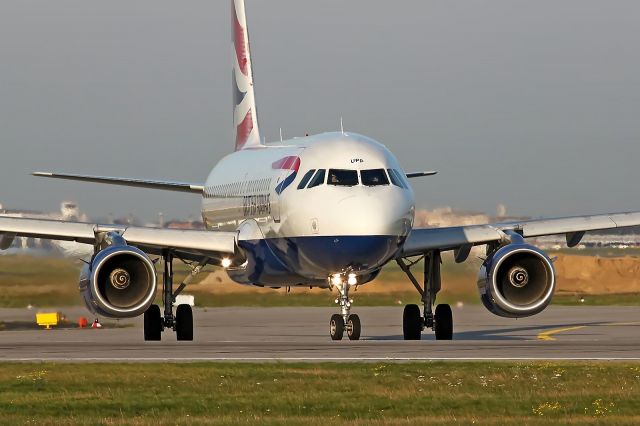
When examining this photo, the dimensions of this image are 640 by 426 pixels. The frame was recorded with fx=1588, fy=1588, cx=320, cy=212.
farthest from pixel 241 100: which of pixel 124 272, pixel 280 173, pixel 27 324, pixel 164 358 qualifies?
pixel 164 358

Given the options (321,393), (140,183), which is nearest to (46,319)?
(140,183)

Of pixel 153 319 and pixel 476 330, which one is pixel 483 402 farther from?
pixel 476 330

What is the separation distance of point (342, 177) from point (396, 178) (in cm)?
123

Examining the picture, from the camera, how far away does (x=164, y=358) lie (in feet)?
91.9

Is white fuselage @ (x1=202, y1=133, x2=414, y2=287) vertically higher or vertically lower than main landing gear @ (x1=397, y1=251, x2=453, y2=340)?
higher

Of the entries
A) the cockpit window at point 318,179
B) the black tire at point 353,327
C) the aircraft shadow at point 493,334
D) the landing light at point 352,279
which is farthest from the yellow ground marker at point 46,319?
the black tire at point 353,327

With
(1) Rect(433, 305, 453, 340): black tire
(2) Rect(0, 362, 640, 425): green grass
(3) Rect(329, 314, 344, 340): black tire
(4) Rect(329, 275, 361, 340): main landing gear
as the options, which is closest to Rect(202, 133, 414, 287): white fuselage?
(4) Rect(329, 275, 361, 340): main landing gear

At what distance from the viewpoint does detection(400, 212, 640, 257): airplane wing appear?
3834 centimetres

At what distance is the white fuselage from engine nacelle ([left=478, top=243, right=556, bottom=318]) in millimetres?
2565

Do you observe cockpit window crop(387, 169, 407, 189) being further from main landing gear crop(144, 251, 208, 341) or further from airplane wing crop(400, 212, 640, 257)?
main landing gear crop(144, 251, 208, 341)

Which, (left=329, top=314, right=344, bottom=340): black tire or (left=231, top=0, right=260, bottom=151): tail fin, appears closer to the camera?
(left=329, top=314, right=344, bottom=340): black tire

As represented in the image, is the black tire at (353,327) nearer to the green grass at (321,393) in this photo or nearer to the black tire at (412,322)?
the black tire at (412,322)

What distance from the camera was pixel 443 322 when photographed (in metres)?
38.8

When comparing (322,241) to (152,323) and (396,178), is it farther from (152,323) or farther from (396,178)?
(152,323)
